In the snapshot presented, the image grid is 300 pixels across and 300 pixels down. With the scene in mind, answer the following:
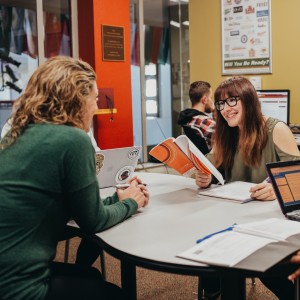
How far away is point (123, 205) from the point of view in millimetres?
1731

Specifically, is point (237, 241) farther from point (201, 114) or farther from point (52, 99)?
point (201, 114)

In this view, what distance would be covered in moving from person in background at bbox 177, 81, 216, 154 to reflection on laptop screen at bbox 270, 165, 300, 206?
2.00m

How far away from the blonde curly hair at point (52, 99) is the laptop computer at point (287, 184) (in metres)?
0.74

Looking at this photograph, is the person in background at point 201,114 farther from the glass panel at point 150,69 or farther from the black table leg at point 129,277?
the glass panel at point 150,69

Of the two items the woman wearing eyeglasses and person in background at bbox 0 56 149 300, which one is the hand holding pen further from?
person in background at bbox 0 56 149 300

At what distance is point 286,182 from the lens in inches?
71.0

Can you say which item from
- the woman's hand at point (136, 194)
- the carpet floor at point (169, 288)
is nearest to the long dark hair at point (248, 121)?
the woman's hand at point (136, 194)

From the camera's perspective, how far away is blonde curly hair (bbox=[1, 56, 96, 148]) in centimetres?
149

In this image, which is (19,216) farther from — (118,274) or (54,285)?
(118,274)

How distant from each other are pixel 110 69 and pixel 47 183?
13.2 ft

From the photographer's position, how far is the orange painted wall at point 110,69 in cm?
519

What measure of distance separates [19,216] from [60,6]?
4.65 meters

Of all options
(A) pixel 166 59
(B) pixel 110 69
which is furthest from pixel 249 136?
(A) pixel 166 59

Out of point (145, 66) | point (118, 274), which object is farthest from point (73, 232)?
point (145, 66)
